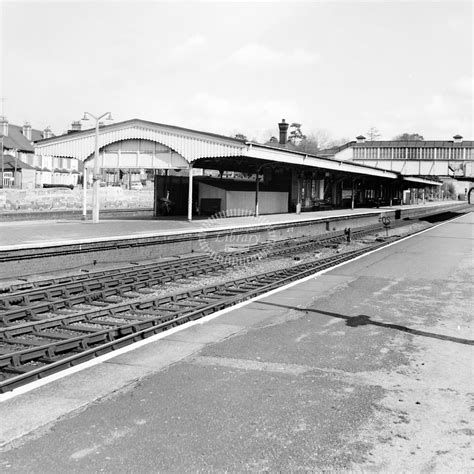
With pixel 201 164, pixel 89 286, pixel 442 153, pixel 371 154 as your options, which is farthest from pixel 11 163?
pixel 89 286

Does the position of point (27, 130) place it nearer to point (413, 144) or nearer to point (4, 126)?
point (4, 126)

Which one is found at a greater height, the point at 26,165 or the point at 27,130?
the point at 27,130

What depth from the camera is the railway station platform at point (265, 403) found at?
3.93 m

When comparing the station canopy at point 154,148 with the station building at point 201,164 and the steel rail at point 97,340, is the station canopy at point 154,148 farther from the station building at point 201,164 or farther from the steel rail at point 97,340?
the steel rail at point 97,340

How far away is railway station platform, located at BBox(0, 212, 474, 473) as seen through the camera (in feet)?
12.9

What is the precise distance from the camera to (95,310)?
875 centimetres

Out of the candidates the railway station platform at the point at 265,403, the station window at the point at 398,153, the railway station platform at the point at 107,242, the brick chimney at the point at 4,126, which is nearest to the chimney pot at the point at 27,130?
the brick chimney at the point at 4,126

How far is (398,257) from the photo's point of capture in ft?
59.4

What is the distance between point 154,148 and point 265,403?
2150 cm

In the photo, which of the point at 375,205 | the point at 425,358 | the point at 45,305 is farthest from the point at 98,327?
the point at 375,205

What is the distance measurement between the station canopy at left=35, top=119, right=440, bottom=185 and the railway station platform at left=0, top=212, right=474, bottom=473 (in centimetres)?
1550

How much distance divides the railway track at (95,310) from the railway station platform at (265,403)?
23.6 inches

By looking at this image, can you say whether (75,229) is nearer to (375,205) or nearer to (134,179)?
(375,205)

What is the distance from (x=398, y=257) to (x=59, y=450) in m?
15.7
